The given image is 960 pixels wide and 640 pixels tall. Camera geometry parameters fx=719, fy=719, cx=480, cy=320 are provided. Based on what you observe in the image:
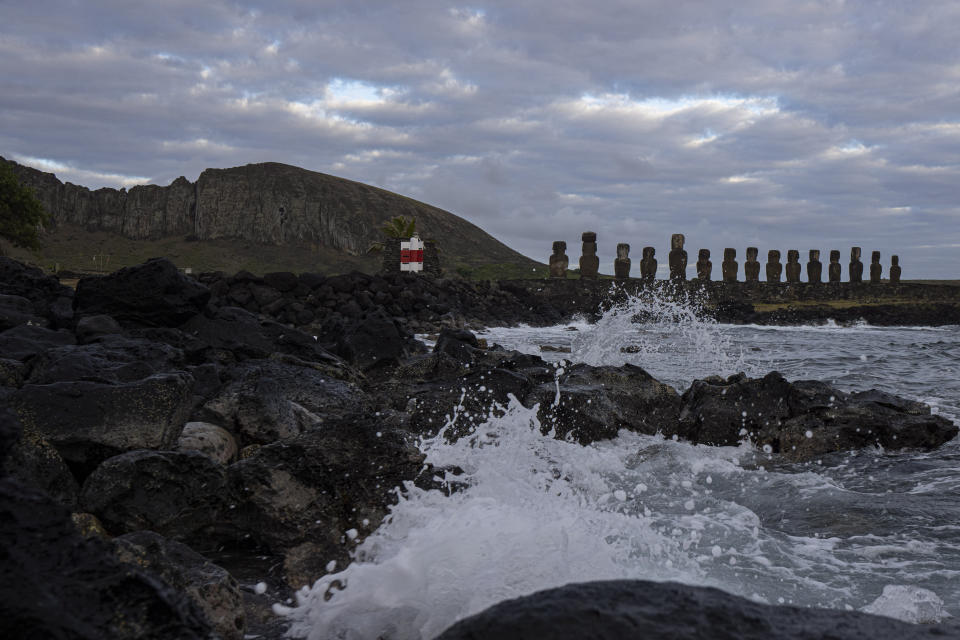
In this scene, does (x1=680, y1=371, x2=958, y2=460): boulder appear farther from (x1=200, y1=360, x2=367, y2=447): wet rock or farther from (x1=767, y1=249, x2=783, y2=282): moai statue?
(x1=767, y1=249, x2=783, y2=282): moai statue

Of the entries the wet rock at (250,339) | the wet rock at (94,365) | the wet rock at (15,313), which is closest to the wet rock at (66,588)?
the wet rock at (94,365)

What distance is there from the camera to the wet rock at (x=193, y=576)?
9.00 ft

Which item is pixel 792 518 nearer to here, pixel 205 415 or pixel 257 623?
pixel 257 623

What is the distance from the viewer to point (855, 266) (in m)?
45.7

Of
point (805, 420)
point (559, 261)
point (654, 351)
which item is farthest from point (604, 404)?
point (559, 261)

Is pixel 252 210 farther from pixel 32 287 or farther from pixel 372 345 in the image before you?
pixel 372 345

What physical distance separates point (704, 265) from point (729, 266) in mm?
1881

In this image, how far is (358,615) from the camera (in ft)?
10.1

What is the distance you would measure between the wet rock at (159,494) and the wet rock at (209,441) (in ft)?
3.10

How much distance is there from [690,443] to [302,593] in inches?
196

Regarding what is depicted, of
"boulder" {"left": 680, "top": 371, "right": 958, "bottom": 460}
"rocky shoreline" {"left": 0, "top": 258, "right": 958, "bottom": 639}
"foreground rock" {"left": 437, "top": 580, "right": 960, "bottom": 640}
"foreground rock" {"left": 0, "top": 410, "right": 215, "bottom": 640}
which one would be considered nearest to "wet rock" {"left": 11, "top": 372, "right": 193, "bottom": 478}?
"rocky shoreline" {"left": 0, "top": 258, "right": 958, "bottom": 639}

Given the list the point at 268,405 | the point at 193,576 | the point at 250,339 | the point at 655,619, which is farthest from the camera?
the point at 250,339

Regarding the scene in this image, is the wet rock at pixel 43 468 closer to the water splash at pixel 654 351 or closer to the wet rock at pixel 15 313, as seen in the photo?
the wet rock at pixel 15 313

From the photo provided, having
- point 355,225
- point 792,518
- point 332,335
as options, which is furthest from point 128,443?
point 355,225
